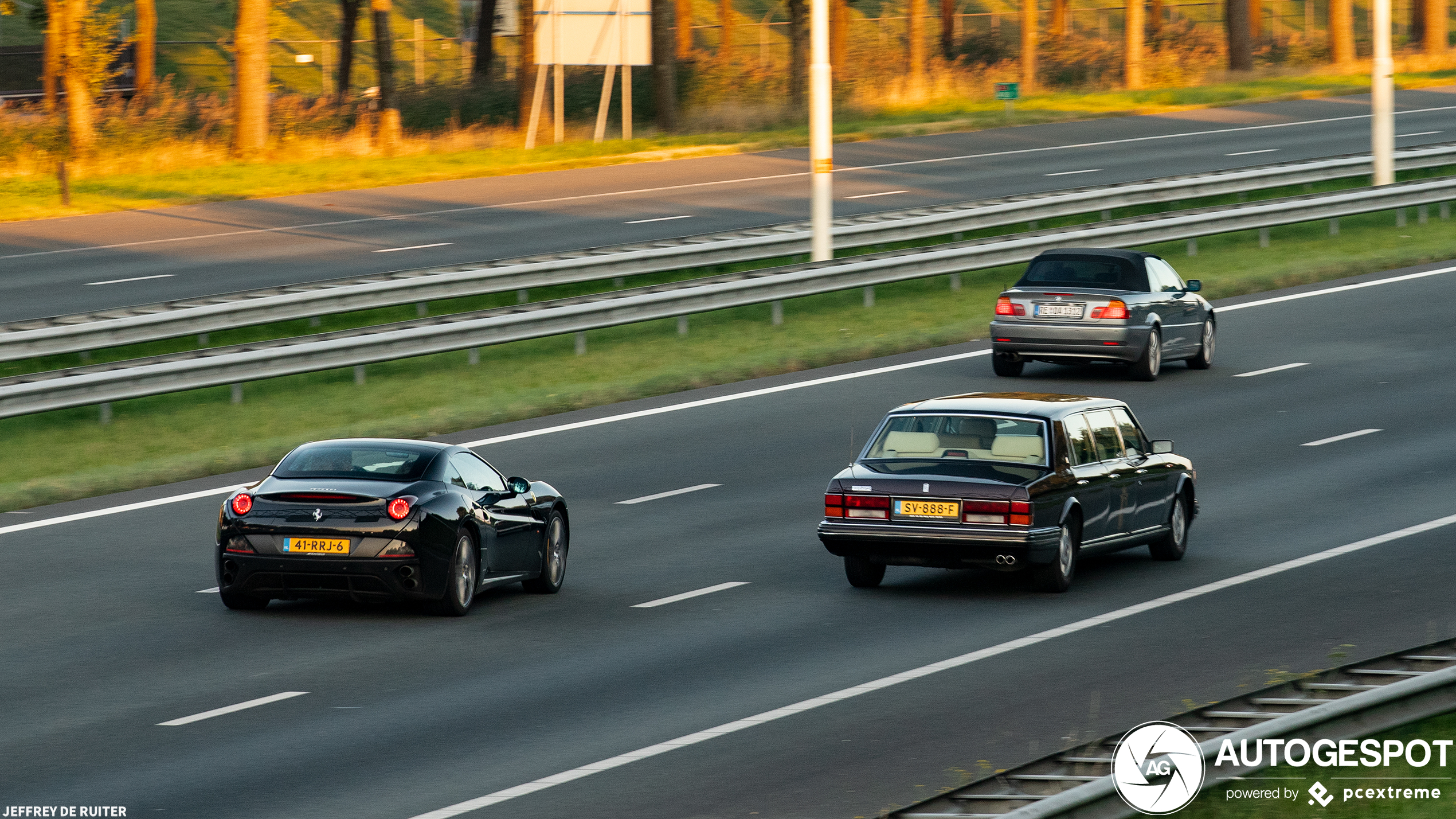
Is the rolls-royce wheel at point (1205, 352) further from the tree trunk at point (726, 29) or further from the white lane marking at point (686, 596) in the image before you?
the tree trunk at point (726, 29)

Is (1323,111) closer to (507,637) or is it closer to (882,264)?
(882,264)

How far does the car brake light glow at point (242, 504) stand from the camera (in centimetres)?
1355

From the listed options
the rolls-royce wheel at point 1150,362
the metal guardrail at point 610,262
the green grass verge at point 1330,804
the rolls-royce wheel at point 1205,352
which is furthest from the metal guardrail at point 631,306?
the green grass verge at point 1330,804

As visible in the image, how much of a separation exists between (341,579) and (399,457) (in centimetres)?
111

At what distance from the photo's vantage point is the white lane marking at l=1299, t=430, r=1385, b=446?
20.3 meters

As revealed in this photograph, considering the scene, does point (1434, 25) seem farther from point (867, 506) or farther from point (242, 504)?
point (242, 504)

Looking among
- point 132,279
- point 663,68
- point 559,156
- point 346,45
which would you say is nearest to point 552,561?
point 132,279

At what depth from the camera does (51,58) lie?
57719 mm

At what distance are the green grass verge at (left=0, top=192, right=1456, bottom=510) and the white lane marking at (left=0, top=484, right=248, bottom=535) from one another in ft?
2.43

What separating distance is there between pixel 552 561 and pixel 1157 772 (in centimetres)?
769

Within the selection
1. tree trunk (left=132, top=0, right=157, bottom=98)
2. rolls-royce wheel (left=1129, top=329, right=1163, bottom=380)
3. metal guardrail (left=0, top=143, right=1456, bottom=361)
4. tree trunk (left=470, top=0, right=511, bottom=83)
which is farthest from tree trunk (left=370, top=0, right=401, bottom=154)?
rolls-royce wheel (left=1129, top=329, right=1163, bottom=380)

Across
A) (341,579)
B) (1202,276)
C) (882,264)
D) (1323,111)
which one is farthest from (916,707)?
(1323,111)

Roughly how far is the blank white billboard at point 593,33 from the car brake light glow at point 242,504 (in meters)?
34.9

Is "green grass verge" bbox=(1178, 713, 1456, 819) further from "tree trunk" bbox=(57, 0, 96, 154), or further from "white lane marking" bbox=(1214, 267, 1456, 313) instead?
"tree trunk" bbox=(57, 0, 96, 154)
